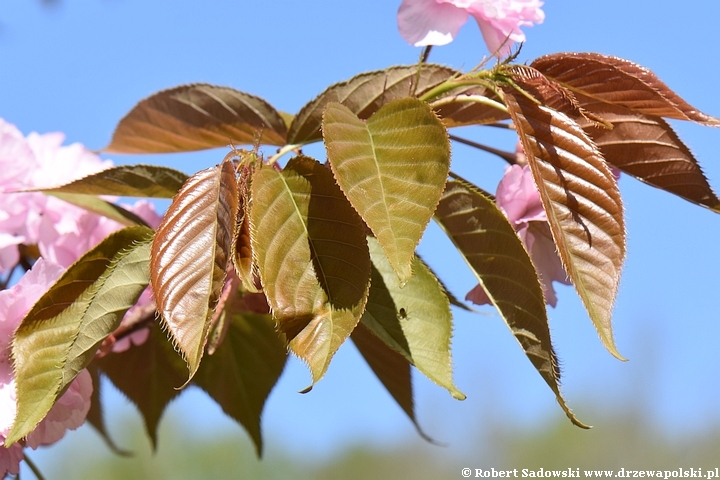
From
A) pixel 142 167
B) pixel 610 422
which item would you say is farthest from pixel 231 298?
pixel 610 422

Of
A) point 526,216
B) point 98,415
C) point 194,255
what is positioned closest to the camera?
point 194,255

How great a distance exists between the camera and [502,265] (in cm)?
70

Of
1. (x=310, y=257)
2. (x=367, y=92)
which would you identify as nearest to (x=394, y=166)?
(x=310, y=257)

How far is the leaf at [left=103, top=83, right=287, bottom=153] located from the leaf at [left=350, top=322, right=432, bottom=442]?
0.23 m

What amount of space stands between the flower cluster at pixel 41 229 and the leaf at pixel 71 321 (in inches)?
4.9

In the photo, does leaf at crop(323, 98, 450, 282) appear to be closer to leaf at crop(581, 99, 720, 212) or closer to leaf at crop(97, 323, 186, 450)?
leaf at crop(581, 99, 720, 212)

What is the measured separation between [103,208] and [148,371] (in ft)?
0.67

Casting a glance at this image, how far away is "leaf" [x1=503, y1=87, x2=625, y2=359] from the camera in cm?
60

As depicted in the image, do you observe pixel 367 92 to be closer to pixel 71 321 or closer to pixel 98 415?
A: pixel 71 321

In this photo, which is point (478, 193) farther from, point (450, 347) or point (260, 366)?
point (260, 366)

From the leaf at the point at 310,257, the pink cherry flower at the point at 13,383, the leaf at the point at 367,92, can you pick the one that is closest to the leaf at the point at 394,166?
the leaf at the point at 310,257

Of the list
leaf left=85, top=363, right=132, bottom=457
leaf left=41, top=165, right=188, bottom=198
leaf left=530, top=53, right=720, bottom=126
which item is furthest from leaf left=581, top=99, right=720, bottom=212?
leaf left=85, top=363, right=132, bottom=457

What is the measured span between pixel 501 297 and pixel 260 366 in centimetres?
36

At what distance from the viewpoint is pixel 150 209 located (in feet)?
3.27
